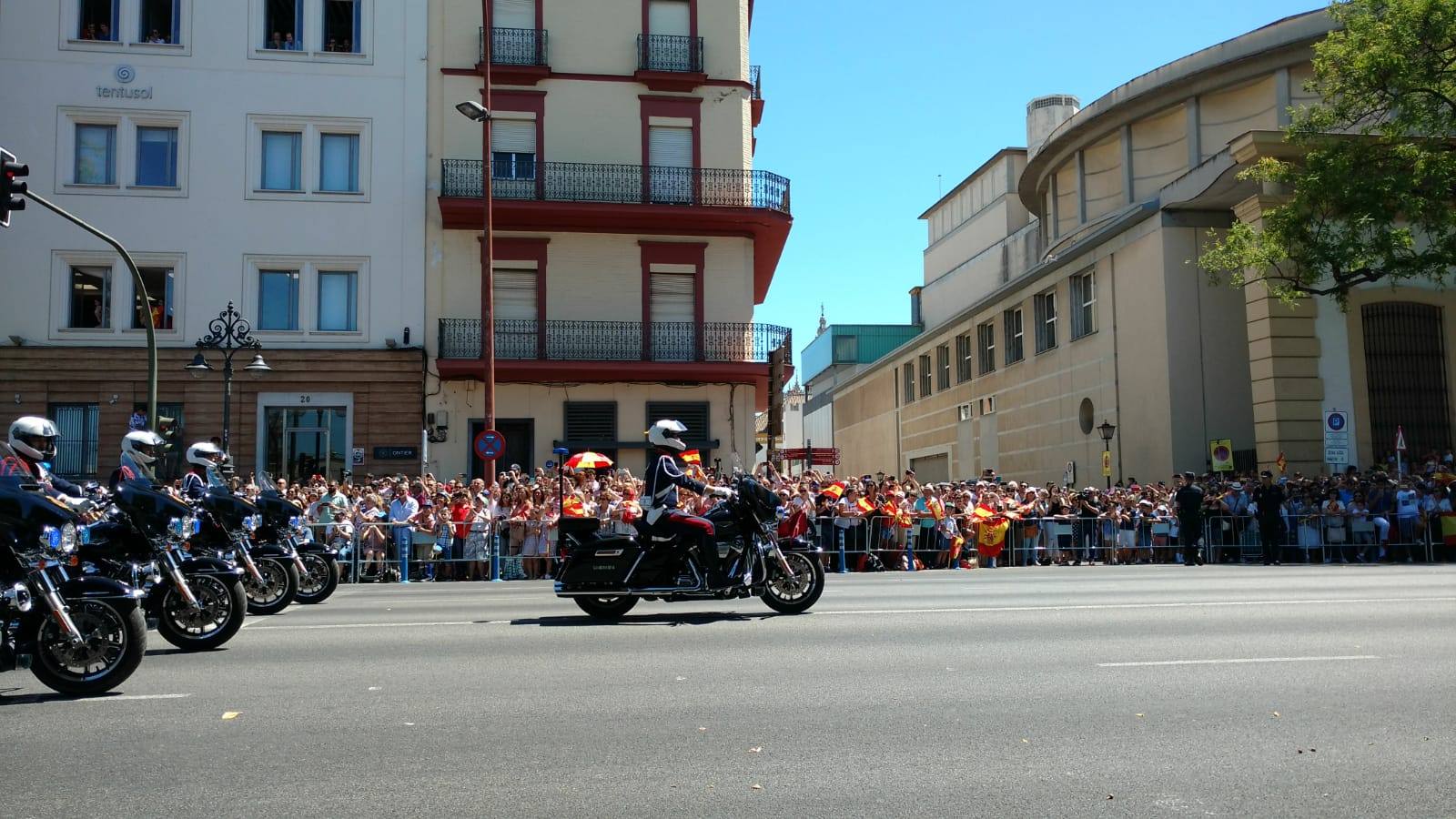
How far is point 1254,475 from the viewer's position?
92.1 feet

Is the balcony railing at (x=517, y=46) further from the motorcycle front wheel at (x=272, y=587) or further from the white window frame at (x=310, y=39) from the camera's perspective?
the motorcycle front wheel at (x=272, y=587)

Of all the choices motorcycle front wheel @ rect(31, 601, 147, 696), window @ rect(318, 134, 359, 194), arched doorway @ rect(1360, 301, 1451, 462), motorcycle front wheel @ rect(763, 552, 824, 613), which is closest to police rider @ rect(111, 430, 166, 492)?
motorcycle front wheel @ rect(31, 601, 147, 696)

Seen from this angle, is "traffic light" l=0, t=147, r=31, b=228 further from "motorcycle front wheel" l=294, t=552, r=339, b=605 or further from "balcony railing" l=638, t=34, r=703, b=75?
"balcony railing" l=638, t=34, r=703, b=75

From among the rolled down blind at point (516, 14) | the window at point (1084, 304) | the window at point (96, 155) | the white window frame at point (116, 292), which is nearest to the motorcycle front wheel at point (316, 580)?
the white window frame at point (116, 292)

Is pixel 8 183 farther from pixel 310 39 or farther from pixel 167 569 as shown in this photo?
pixel 310 39

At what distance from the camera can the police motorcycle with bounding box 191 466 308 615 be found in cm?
1176

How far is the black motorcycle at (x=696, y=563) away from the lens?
1232 cm

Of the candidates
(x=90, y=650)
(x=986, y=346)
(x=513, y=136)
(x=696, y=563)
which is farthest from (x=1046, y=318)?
(x=90, y=650)

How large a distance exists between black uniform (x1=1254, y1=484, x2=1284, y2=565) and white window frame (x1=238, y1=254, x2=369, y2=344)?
815 inches

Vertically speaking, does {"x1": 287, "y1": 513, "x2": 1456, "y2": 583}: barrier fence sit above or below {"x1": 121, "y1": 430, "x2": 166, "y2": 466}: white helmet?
below

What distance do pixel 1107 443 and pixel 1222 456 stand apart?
192 inches

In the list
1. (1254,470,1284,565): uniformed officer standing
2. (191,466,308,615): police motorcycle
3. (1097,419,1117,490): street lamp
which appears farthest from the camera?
(1097,419,1117,490): street lamp

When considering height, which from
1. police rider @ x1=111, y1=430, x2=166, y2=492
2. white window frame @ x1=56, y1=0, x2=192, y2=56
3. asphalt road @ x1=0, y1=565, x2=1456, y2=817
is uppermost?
white window frame @ x1=56, y1=0, x2=192, y2=56

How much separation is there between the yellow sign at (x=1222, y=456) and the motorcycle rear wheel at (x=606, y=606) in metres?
21.8
